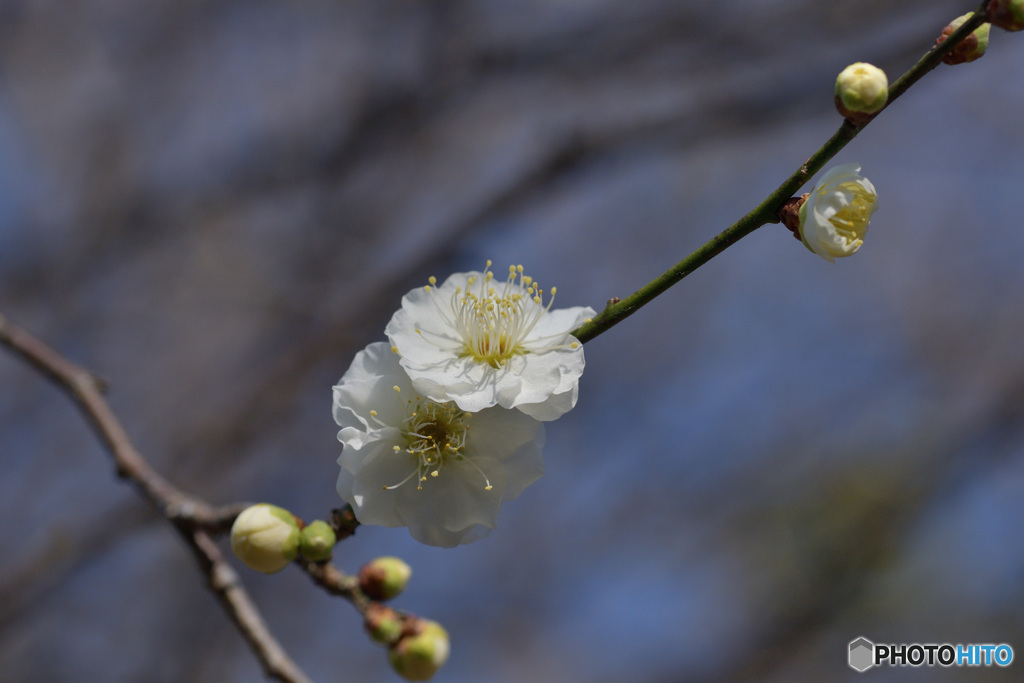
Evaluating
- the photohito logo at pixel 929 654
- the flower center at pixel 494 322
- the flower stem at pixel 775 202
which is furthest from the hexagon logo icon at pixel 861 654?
the flower stem at pixel 775 202

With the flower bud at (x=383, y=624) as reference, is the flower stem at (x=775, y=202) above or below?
above

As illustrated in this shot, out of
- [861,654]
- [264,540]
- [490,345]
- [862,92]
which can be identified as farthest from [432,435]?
[861,654]

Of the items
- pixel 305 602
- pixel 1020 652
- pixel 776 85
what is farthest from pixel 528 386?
pixel 1020 652

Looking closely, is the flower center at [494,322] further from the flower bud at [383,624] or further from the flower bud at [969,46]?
the flower bud at [969,46]

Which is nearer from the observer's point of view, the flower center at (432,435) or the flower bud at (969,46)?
the flower bud at (969,46)

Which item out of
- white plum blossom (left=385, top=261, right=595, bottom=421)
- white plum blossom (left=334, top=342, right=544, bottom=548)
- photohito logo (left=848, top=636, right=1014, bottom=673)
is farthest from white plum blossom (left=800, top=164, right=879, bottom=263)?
photohito logo (left=848, top=636, right=1014, bottom=673)

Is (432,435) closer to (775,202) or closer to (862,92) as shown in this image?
(775,202)
